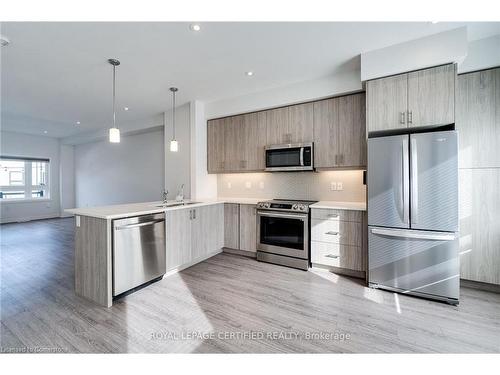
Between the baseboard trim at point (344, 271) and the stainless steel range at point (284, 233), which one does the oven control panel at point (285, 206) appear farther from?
the baseboard trim at point (344, 271)

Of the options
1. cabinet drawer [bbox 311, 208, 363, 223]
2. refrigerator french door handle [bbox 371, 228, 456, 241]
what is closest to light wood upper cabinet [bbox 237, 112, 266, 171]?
cabinet drawer [bbox 311, 208, 363, 223]

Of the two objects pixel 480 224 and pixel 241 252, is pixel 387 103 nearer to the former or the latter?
pixel 480 224

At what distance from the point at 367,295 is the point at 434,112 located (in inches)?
82.7

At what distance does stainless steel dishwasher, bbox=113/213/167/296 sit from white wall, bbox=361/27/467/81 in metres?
3.09

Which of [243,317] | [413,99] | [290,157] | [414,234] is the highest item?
[413,99]

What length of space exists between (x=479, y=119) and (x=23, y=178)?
10.8 meters

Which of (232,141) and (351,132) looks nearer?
(351,132)

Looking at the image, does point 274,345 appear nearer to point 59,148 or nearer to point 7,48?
point 7,48

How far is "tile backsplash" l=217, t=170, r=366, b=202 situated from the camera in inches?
137

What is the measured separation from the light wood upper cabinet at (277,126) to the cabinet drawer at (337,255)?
169cm

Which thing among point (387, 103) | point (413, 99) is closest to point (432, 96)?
point (413, 99)

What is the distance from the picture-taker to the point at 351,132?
3.15m

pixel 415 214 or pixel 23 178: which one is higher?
pixel 23 178

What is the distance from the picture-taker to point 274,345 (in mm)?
1727
